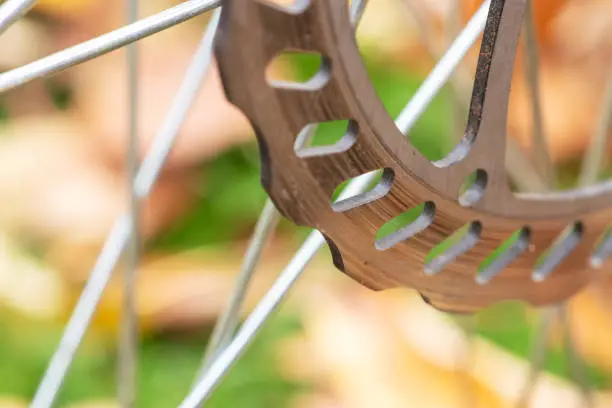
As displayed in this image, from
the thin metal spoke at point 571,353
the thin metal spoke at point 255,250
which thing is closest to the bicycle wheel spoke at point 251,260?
the thin metal spoke at point 255,250

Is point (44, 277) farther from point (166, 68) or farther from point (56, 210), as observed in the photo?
point (166, 68)

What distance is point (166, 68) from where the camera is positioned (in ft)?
2.47

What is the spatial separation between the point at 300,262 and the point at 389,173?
0.04 m

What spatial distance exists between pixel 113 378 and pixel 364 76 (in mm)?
453

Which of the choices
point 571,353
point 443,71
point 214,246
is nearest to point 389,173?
point 443,71

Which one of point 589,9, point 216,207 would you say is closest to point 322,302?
point 216,207

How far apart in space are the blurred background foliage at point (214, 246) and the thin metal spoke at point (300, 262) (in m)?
0.22

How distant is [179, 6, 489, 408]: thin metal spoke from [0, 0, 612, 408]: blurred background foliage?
22 cm

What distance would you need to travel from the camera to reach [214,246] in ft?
2.15

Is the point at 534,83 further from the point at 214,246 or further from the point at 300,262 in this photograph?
the point at 214,246

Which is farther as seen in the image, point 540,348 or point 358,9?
point 540,348

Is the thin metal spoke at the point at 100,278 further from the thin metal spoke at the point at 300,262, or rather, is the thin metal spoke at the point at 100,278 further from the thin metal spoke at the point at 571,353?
the thin metal spoke at the point at 571,353

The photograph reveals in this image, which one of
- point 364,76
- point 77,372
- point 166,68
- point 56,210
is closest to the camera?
point 364,76

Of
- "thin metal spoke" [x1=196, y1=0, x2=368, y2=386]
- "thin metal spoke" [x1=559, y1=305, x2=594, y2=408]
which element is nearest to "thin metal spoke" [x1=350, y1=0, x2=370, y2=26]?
"thin metal spoke" [x1=196, y1=0, x2=368, y2=386]
